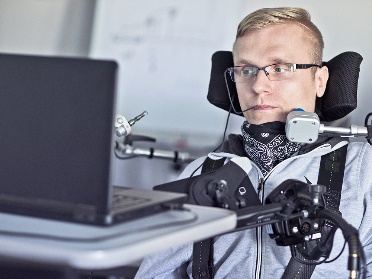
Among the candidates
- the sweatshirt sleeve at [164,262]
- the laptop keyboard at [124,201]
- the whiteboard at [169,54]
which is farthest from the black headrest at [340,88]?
the laptop keyboard at [124,201]

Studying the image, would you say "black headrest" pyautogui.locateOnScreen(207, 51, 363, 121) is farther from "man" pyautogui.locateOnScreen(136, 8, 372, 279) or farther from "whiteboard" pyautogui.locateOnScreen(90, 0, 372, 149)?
"whiteboard" pyautogui.locateOnScreen(90, 0, 372, 149)

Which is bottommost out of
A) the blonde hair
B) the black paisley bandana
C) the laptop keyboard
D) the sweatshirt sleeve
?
the sweatshirt sleeve

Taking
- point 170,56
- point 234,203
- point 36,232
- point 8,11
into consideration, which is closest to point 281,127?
point 234,203

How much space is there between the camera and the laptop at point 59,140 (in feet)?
3.56

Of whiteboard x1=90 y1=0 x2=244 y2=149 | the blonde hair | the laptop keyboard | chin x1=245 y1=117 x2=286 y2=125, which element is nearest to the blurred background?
whiteboard x1=90 y1=0 x2=244 y2=149

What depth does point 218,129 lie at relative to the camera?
3250 millimetres

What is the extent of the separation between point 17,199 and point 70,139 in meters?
0.15

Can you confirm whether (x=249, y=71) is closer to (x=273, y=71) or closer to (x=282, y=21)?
(x=273, y=71)

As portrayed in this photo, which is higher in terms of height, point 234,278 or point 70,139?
point 70,139

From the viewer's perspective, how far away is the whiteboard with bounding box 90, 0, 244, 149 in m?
3.28

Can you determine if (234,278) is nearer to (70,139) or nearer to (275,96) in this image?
(275,96)

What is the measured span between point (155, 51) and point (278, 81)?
1.40 metres

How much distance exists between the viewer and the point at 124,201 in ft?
4.01

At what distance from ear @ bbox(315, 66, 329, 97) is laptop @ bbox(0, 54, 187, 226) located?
1.13m
